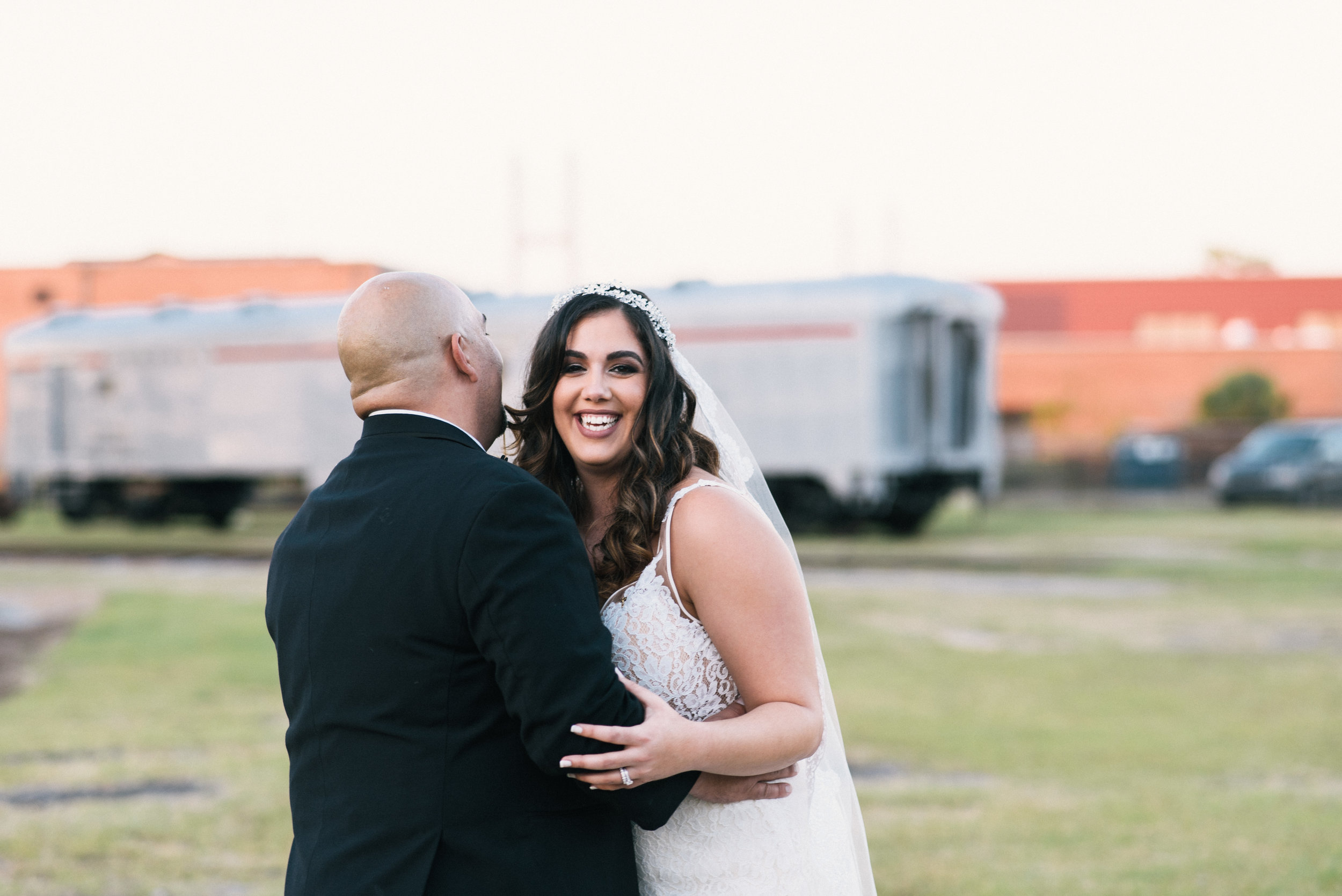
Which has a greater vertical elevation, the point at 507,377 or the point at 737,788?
the point at 737,788

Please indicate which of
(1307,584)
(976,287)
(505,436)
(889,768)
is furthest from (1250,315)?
(505,436)

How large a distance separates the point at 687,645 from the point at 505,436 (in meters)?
0.86

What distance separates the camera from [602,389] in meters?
2.50

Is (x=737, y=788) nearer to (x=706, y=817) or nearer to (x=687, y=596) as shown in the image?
(x=706, y=817)

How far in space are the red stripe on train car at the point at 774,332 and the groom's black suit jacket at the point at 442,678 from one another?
1733 cm

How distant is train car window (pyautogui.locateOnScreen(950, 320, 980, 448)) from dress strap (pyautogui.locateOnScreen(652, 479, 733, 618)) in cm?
1844

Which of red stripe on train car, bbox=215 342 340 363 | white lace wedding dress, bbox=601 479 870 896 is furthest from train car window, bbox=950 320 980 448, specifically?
white lace wedding dress, bbox=601 479 870 896

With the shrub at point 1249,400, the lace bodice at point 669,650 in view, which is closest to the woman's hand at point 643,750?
the lace bodice at point 669,650

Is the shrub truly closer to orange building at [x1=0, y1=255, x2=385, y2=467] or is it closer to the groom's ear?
orange building at [x1=0, y1=255, x2=385, y2=467]

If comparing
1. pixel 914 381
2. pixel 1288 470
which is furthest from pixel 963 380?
pixel 1288 470

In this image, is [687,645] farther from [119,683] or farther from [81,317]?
[81,317]

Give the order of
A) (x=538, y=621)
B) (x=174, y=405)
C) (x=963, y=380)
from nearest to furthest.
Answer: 1. (x=538, y=621)
2. (x=963, y=380)
3. (x=174, y=405)

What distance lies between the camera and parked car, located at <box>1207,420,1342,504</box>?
1055 inches

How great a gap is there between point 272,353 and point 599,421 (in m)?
20.1
